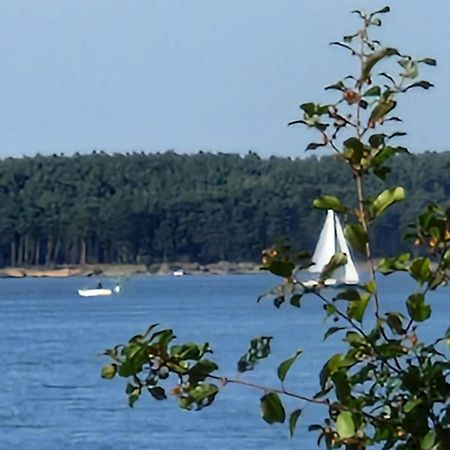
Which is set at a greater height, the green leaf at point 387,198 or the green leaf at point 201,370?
the green leaf at point 387,198

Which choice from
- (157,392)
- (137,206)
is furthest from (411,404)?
(137,206)

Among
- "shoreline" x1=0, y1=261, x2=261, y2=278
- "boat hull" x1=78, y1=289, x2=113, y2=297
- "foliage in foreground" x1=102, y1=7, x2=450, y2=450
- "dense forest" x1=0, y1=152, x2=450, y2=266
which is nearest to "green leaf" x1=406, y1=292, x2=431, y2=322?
"foliage in foreground" x1=102, y1=7, x2=450, y2=450

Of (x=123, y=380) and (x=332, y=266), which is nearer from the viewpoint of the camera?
(x=332, y=266)

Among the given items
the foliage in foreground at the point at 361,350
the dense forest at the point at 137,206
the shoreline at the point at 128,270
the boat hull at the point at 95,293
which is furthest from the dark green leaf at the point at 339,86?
the shoreline at the point at 128,270

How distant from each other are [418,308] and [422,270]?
65 mm

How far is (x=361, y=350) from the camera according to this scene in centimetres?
251

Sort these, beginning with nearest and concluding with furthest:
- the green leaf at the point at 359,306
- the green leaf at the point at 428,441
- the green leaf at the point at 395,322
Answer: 1. the green leaf at the point at 428,441
2. the green leaf at the point at 359,306
3. the green leaf at the point at 395,322

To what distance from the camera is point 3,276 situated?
100062mm

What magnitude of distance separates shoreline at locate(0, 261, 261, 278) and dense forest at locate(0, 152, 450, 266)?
0.52 metres

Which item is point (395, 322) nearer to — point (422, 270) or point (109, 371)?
point (422, 270)

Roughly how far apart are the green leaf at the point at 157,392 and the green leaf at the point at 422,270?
1.47 feet

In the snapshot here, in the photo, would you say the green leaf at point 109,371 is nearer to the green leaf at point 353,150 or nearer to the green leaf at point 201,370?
the green leaf at point 201,370

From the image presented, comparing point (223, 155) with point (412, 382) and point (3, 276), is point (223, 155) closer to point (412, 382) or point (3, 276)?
point (3, 276)

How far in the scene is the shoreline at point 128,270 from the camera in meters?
89.8
